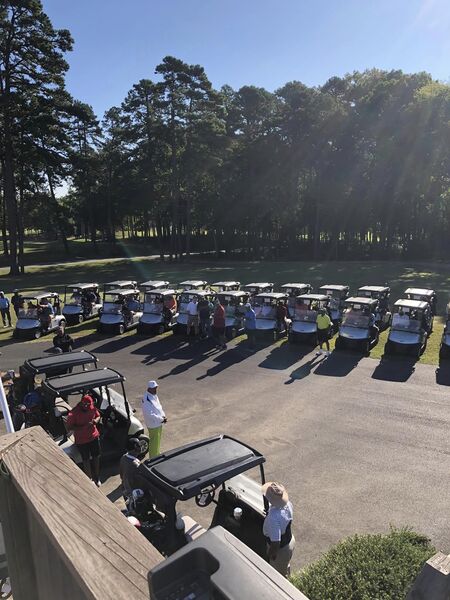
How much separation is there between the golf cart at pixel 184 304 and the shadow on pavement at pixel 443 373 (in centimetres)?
954

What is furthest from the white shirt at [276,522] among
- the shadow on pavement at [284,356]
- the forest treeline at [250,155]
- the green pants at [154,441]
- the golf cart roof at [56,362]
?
the forest treeline at [250,155]

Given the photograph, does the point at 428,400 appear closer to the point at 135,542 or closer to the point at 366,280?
the point at 135,542

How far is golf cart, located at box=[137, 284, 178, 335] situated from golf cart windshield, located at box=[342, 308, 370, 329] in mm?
7369

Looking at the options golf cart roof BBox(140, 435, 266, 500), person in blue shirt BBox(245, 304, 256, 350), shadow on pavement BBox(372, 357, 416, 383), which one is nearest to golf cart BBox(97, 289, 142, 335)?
person in blue shirt BBox(245, 304, 256, 350)

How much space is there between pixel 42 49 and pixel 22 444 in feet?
130

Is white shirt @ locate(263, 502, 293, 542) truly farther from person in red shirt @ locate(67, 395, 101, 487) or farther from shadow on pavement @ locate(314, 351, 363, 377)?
shadow on pavement @ locate(314, 351, 363, 377)

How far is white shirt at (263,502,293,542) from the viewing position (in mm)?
5223

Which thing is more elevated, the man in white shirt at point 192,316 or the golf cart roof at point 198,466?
the golf cart roof at point 198,466

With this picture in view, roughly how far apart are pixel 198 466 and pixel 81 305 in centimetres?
1816

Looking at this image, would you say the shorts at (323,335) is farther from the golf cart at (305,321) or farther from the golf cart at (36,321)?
the golf cart at (36,321)

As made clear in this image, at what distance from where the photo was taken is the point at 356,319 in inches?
678

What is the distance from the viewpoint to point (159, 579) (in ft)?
3.56

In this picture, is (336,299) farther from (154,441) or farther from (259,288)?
(154,441)

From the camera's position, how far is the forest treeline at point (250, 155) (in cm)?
3619
